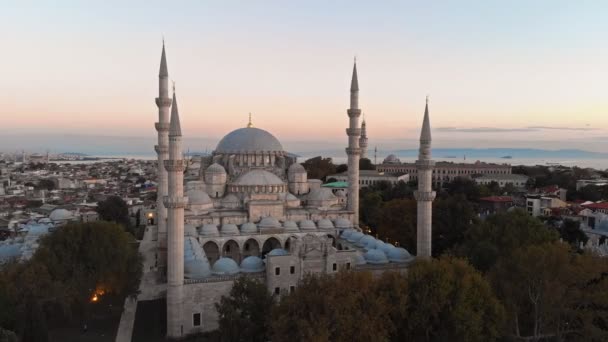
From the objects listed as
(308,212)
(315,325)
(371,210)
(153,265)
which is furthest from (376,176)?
(315,325)

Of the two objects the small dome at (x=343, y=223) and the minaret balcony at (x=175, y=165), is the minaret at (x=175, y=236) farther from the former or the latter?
the small dome at (x=343, y=223)

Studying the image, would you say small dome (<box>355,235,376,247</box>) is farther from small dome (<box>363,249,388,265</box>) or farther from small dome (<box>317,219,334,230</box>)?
small dome (<box>317,219,334,230</box>)

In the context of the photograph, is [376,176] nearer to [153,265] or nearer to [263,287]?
[153,265]

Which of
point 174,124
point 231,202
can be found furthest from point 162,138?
point 174,124

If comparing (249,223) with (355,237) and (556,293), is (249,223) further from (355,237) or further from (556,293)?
(556,293)

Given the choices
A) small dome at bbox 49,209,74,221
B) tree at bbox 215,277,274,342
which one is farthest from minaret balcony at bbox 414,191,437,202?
small dome at bbox 49,209,74,221

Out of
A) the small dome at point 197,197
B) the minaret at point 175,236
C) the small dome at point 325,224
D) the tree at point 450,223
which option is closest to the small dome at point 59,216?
the small dome at point 197,197
